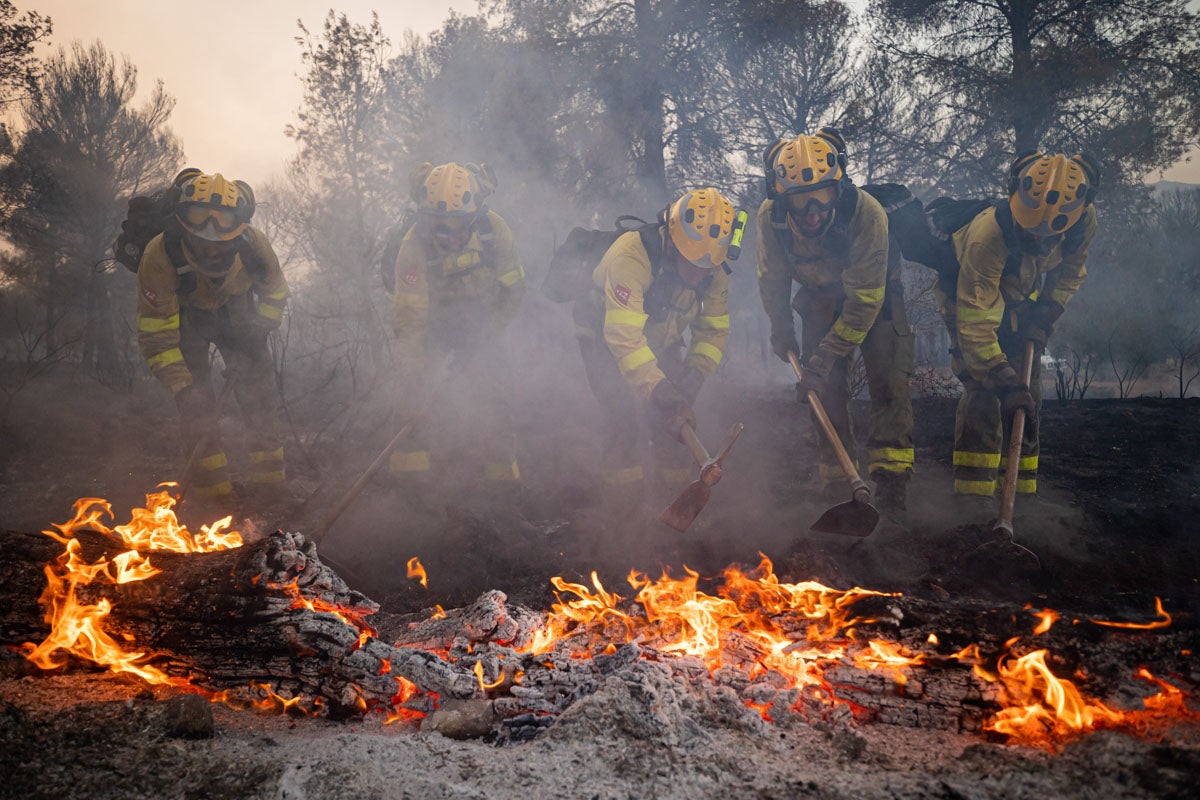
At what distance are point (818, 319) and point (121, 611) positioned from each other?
4.64 metres

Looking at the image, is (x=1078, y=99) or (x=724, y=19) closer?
(x=1078, y=99)

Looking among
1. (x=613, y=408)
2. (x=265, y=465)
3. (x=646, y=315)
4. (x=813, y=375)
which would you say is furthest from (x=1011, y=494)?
(x=265, y=465)

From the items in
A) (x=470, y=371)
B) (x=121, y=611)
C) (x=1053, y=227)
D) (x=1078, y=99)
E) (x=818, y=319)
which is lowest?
(x=121, y=611)

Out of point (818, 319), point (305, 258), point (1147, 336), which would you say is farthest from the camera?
point (305, 258)

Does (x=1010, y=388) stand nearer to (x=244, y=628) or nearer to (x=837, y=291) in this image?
(x=837, y=291)

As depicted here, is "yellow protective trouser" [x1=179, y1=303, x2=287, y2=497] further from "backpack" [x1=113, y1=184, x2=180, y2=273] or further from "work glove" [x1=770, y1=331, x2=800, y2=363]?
"work glove" [x1=770, y1=331, x2=800, y2=363]

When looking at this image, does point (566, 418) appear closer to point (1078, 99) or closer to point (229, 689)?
point (229, 689)

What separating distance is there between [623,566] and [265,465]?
337 centimetres

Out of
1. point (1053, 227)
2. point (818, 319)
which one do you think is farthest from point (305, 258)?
point (1053, 227)

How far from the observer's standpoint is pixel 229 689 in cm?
285

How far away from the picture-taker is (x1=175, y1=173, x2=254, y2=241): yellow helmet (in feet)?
17.2

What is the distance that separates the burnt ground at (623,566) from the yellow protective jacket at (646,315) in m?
1.18

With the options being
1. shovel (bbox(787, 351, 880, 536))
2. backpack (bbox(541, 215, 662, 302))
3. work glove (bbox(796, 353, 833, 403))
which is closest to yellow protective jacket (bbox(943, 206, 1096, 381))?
work glove (bbox(796, 353, 833, 403))

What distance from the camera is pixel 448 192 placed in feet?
17.8
